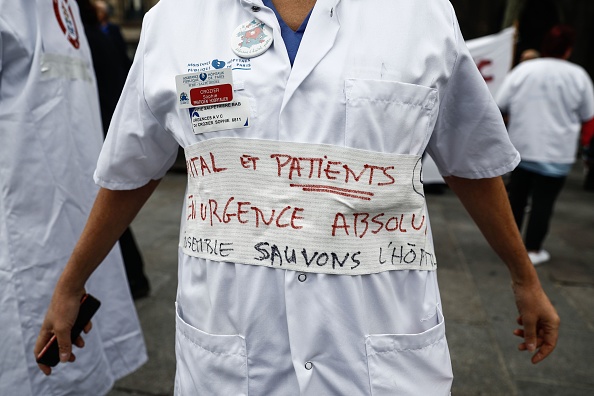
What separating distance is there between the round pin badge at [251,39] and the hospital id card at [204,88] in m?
0.05

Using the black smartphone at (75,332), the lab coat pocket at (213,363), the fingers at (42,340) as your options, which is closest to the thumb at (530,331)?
the lab coat pocket at (213,363)

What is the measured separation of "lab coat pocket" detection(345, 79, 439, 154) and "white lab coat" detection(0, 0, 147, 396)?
126cm

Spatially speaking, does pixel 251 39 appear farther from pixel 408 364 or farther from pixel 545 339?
pixel 545 339

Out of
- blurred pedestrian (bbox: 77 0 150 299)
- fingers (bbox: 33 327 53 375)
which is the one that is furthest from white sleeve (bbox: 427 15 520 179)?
blurred pedestrian (bbox: 77 0 150 299)

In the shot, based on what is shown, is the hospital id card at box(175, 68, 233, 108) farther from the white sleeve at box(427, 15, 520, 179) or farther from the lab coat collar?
the white sleeve at box(427, 15, 520, 179)

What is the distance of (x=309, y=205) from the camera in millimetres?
1085

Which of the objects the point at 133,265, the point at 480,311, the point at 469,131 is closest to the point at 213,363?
the point at 469,131

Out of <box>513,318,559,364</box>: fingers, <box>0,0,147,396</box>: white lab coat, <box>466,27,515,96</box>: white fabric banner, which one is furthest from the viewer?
<box>466,27,515,96</box>: white fabric banner

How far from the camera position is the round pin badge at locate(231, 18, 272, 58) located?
110 cm

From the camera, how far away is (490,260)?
16.0ft

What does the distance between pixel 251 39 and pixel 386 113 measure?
32cm

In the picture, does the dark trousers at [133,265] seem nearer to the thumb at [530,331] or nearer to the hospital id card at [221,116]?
the hospital id card at [221,116]

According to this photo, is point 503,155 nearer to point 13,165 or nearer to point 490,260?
point 13,165

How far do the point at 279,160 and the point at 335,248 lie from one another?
21 cm
